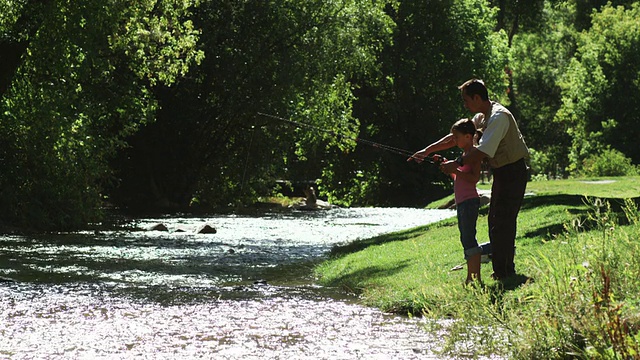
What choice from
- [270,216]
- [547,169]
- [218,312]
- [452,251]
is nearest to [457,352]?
[218,312]

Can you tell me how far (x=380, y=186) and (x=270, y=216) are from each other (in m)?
19.8

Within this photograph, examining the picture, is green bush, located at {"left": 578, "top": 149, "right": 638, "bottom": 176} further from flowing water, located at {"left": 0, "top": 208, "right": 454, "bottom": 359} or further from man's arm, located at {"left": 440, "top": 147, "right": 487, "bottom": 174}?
man's arm, located at {"left": 440, "top": 147, "right": 487, "bottom": 174}

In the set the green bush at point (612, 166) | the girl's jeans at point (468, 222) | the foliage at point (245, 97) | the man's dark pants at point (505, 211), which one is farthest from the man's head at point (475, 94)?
the green bush at point (612, 166)

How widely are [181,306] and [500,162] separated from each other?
4.30 metres

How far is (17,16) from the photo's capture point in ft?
74.5

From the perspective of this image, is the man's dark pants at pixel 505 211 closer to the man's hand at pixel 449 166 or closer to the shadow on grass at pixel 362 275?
the man's hand at pixel 449 166

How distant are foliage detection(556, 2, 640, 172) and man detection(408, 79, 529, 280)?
141 ft

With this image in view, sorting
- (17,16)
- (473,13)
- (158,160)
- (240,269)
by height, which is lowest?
(240,269)

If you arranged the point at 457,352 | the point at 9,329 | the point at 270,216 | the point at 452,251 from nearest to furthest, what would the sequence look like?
the point at 457,352 < the point at 9,329 < the point at 452,251 < the point at 270,216

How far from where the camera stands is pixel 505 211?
11516 mm

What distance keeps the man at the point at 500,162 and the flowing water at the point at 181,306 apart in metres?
1.52

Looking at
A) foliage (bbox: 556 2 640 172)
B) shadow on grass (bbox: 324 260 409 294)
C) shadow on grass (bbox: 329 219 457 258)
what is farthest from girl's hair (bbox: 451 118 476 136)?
foliage (bbox: 556 2 640 172)

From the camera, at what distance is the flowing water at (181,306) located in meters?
9.52

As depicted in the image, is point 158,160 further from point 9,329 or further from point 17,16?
point 9,329
